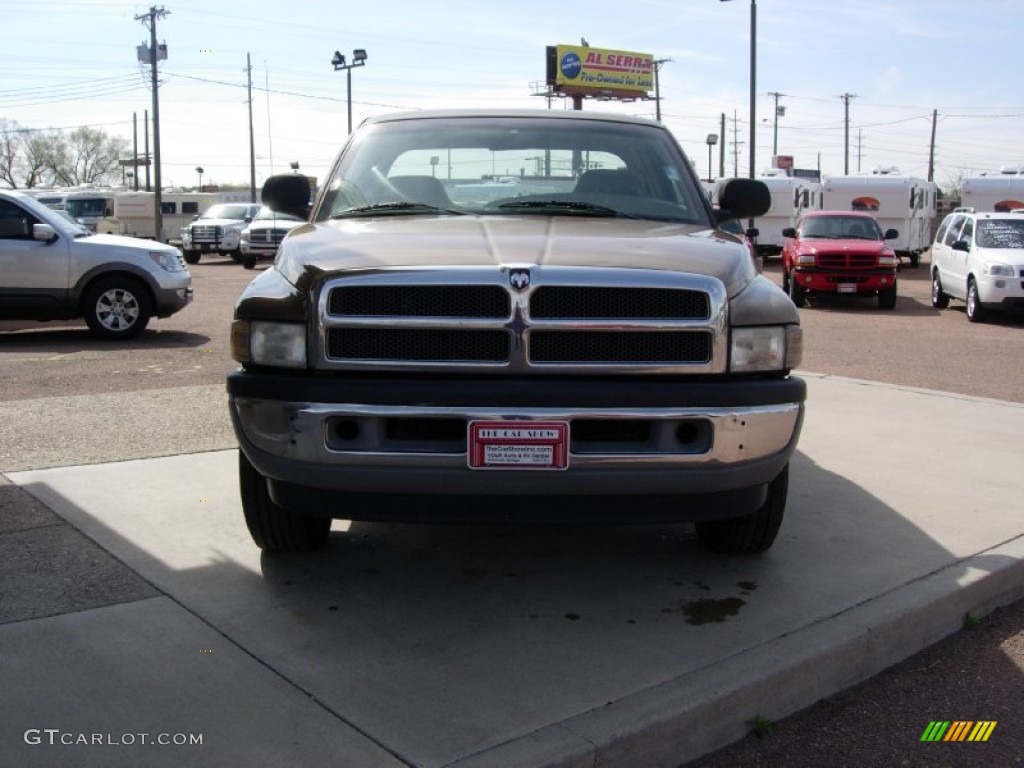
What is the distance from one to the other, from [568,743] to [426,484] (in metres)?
1.00

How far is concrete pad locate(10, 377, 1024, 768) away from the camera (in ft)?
10.3

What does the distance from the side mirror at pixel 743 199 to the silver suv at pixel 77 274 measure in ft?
29.3

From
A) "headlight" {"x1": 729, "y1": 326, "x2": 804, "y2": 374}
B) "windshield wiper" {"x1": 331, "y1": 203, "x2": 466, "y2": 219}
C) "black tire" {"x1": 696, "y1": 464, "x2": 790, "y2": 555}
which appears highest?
"windshield wiper" {"x1": 331, "y1": 203, "x2": 466, "y2": 219}

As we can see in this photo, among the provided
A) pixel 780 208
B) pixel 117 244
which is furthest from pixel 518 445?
pixel 780 208

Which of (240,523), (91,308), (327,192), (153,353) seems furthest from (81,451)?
(91,308)

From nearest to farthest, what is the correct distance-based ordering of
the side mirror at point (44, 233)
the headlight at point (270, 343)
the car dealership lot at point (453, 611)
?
the car dealership lot at point (453, 611), the headlight at point (270, 343), the side mirror at point (44, 233)

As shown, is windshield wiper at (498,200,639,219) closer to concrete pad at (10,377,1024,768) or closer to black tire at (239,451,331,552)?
concrete pad at (10,377,1024,768)

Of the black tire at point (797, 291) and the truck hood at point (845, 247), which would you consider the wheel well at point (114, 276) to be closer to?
the black tire at point (797, 291)

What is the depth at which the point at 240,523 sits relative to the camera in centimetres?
491

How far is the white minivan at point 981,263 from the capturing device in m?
16.0

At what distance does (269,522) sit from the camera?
4.30m

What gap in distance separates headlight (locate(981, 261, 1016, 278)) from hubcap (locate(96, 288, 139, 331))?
12.2 m

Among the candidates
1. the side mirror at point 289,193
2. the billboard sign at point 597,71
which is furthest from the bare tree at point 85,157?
the side mirror at point 289,193

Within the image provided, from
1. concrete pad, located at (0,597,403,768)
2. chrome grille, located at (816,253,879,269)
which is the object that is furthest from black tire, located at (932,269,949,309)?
concrete pad, located at (0,597,403,768)
